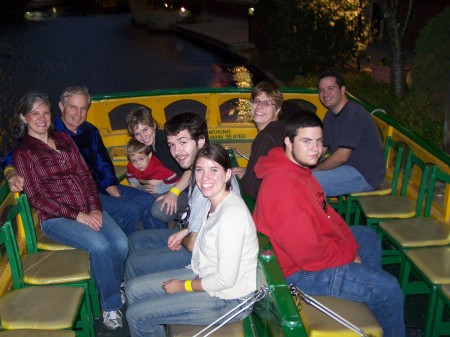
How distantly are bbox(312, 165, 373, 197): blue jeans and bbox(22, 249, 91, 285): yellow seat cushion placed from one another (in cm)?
242

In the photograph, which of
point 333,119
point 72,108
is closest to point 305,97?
point 333,119

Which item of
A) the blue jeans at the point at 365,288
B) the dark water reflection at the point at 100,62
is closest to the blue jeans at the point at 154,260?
the blue jeans at the point at 365,288

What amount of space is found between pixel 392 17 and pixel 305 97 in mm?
3609

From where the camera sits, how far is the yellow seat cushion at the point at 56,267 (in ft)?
12.3

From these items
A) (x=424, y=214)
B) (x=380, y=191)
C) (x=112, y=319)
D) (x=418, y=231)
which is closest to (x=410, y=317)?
(x=418, y=231)

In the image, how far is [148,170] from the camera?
497cm

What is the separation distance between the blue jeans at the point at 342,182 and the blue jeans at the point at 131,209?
1.64m

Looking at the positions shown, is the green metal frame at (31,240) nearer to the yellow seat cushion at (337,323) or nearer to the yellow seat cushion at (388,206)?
the yellow seat cushion at (337,323)

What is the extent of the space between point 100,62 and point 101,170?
17933 mm

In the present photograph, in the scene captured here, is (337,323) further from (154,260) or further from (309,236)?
(154,260)

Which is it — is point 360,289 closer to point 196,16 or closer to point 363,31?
point 363,31

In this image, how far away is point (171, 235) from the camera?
3945 millimetres

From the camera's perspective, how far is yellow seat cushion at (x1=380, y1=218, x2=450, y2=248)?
415 centimetres

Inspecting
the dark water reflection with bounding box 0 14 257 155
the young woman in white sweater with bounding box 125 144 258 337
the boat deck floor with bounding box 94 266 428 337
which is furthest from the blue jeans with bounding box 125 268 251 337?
the dark water reflection with bounding box 0 14 257 155
